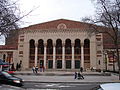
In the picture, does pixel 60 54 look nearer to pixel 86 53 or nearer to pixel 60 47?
pixel 60 47

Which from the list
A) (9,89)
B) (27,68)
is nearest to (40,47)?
(27,68)

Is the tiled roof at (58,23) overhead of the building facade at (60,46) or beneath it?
overhead

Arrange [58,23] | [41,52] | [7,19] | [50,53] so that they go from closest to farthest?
[7,19] → [50,53] → [41,52] → [58,23]

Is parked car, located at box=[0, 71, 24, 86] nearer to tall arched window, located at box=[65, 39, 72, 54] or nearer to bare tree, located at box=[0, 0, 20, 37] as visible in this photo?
bare tree, located at box=[0, 0, 20, 37]

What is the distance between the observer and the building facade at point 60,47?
2126 inches

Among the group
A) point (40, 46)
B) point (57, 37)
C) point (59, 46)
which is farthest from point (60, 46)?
point (40, 46)

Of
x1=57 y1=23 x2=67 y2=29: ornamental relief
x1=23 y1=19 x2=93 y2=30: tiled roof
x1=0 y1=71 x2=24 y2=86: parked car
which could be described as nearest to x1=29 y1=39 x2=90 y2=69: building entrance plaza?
x1=57 y1=23 x2=67 y2=29: ornamental relief

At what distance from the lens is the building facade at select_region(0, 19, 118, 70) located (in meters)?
54.0

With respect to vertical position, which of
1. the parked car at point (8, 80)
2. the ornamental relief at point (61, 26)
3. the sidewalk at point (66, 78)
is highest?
the ornamental relief at point (61, 26)

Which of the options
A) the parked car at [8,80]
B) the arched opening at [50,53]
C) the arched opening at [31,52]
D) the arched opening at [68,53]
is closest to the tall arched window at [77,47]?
the arched opening at [68,53]

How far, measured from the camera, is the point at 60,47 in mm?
56969

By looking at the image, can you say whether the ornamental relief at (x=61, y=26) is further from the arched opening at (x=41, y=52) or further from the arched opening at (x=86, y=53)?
the arched opening at (x=86, y=53)

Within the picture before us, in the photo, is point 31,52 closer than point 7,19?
No

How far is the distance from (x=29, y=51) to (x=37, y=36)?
19.8ft
